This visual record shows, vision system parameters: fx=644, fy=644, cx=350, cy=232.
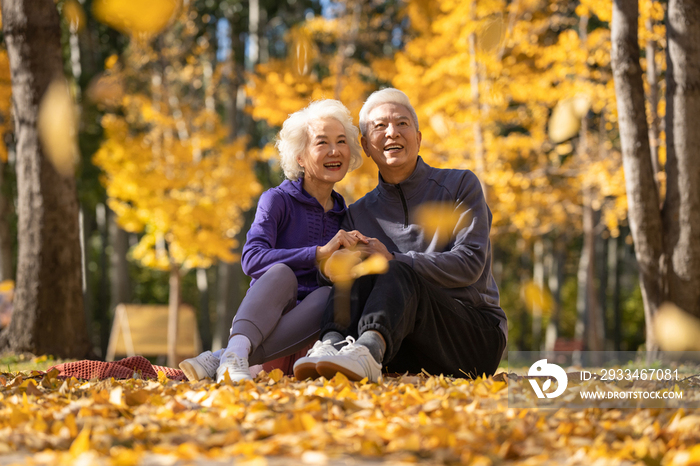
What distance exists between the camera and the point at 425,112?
33.3 feet

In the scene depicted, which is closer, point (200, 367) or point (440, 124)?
point (200, 367)

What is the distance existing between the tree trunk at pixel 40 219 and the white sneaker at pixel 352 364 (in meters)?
3.64

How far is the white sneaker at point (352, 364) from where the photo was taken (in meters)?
2.33

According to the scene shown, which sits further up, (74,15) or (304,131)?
(74,15)

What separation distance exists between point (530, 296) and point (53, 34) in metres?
17.5

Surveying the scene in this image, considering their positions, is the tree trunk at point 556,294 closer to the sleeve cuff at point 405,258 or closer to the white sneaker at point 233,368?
the sleeve cuff at point 405,258

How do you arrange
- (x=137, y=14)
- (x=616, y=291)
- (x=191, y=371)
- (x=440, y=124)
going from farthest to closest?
A: (x=616, y=291) < (x=440, y=124) < (x=137, y=14) < (x=191, y=371)

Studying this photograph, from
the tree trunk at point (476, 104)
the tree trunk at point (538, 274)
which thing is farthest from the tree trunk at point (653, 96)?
the tree trunk at point (538, 274)

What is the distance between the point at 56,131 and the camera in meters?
5.44

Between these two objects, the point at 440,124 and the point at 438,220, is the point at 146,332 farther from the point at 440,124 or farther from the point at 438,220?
the point at 438,220

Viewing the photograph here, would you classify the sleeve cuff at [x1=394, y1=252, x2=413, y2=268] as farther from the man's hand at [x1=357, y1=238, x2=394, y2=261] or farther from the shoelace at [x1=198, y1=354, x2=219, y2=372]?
the shoelace at [x1=198, y1=354, x2=219, y2=372]

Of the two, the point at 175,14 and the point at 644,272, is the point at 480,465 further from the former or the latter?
the point at 175,14

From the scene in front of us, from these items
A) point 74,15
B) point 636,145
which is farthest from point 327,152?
point 74,15

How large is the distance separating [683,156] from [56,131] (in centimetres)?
526
